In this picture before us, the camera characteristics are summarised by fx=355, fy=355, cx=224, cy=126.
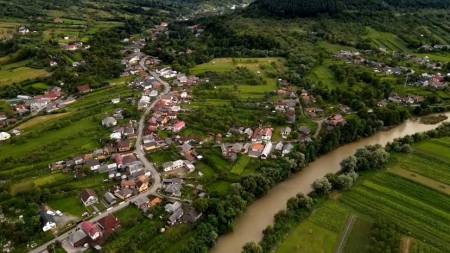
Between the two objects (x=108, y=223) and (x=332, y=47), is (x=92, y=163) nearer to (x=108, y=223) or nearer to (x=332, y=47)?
(x=108, y=223)

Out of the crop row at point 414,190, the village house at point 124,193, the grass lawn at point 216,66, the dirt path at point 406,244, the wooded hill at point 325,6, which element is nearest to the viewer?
the dirt path at point 406,244

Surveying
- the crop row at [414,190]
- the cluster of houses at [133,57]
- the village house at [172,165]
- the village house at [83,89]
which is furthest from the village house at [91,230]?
the cluster of houses at [133,57]

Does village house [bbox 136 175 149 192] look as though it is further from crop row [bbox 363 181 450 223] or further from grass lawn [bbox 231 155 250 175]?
crop row [bbox 363 181 450 223]

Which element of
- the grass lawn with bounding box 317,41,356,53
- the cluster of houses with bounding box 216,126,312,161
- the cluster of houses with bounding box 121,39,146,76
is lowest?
the cluster of houses with bounding box 121,39,146,76

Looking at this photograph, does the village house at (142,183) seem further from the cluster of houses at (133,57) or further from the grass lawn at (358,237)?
the cluster of houses at (133,57)

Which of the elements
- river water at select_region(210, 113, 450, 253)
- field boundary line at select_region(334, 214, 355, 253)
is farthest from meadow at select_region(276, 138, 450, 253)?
river water at select_region(210, 113, 450, 253)

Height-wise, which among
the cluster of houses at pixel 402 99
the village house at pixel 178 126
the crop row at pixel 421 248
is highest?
the crop row at pixel 421 248
